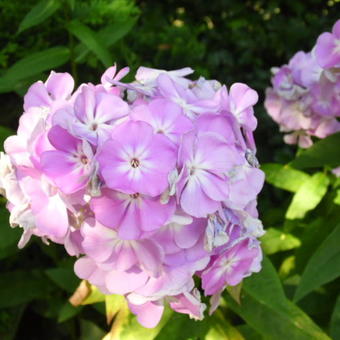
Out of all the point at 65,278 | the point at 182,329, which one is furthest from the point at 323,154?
the point at 65,278

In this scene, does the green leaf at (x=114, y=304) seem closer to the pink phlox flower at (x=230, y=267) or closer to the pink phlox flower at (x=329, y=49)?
the pink phlox flower at (x=230, y=267)

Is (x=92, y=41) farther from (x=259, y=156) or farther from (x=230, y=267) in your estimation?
(x=259, y=156)

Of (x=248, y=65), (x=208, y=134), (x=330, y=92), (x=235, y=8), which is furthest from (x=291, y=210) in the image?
(x=235, y=8)

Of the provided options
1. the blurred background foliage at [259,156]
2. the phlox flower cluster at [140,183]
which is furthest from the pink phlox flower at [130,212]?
the blurred background foliage at [259,156]

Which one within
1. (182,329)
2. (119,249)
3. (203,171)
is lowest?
(182,329)

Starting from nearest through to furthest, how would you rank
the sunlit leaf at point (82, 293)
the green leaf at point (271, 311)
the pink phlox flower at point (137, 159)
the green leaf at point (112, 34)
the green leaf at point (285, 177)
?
the pink phlox flower at point (137, 159)
the green leaf at point (271, 311)
the sunlit leaf at point (82, 293)
the green leaf at point (112, 34)
the green leaf at point (285, 177)

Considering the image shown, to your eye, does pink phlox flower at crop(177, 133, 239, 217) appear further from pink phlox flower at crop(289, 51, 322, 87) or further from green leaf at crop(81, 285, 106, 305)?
pink phlox flower at crop(289, 51, 322, 87)

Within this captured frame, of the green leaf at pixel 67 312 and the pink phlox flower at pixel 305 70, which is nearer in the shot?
the green leaf at pixel 67 312
